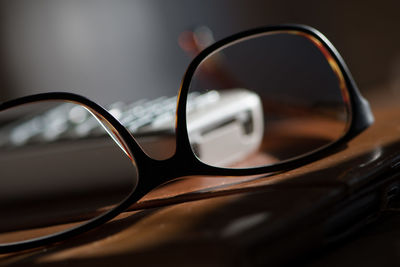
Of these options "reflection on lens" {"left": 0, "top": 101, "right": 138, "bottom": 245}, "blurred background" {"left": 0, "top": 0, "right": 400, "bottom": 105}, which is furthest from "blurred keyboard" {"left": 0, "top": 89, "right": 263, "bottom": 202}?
"blurred background" {"left": 0, "top": 0, "right": 400, "bottom": 105}

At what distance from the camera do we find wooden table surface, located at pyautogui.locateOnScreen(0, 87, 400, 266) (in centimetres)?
17

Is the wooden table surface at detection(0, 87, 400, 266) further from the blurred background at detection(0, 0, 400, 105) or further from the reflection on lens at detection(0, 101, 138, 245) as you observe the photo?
the blurred background at detection(0, 0, 400, 105)

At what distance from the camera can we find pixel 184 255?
0.17m

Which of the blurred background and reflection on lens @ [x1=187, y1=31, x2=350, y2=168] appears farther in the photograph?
the blurred background

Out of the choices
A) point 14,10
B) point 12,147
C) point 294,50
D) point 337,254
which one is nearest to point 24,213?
point 12,147

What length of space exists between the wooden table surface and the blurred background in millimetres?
752

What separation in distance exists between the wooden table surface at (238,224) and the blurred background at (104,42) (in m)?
0.75

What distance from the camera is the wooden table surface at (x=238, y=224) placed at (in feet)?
0.55

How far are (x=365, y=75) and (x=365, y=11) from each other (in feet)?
0.40

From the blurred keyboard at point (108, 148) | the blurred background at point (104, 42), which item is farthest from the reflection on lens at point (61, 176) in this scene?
the blurred background at point (104, 42)

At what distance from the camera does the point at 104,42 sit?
104 cm

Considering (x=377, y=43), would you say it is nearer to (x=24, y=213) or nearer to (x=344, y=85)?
(x=344, y=85)

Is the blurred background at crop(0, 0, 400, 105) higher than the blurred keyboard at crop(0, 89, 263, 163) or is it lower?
higher

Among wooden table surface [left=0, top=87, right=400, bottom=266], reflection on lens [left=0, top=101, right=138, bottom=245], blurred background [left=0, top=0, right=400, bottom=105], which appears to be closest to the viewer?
wooden table surface [left=0, top=87, right=400, bottom=266]
